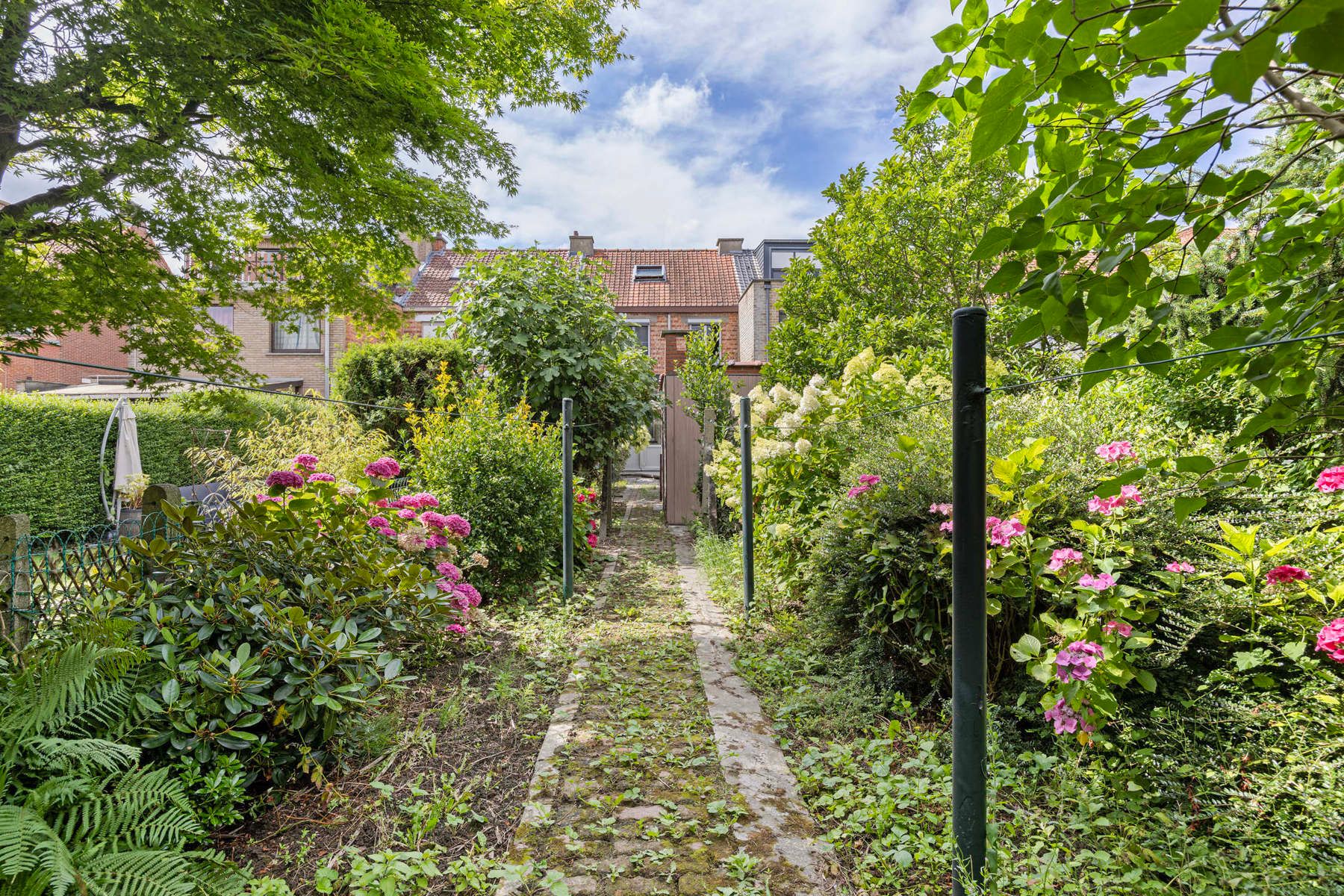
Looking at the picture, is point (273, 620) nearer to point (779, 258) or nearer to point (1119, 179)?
point (1119, 179)

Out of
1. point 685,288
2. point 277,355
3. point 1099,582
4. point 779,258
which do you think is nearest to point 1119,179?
point 1099,582

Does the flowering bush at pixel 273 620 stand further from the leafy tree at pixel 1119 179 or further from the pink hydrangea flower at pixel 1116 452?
the pink hydrangea flower at pixel 1116 452

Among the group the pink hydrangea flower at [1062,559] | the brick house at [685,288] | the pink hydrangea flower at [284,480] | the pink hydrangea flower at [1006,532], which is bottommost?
the pink hydrangea flower at [1062,559]

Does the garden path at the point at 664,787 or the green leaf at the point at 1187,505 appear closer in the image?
the green leaf at the point at 1187,505

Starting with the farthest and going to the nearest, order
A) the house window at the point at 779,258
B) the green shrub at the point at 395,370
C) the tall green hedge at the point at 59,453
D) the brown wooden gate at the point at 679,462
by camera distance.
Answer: the house window at the point at 779,258 < the green shrub at the point at 395,370 < the brown wooden gate at the point at 679,462 < the tall green hedge at the point at 59,453

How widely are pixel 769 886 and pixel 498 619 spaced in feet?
10.8

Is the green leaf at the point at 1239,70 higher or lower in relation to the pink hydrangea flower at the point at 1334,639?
higher

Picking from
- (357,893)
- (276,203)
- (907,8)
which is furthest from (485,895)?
(276,203)

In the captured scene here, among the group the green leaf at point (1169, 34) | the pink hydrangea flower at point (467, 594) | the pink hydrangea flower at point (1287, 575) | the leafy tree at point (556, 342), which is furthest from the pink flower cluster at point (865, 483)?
the leafy tree at point (556, 342)

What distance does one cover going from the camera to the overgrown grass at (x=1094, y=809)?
1771 mm

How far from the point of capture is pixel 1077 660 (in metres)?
2.20

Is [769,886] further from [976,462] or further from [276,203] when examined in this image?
[276,203]

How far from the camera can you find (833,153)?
26.7 feet

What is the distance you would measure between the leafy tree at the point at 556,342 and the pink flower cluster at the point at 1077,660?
5.51 meters
